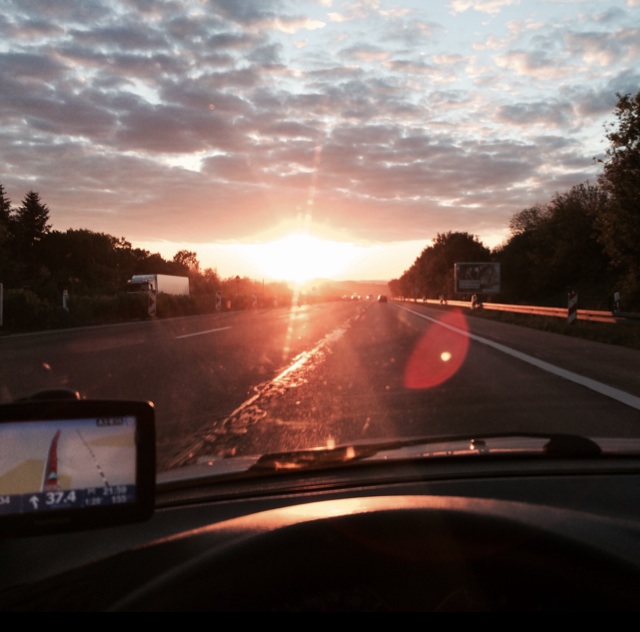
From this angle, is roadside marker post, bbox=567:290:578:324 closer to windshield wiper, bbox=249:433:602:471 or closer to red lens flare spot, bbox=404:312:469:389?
red lens flare spot, bbox=404:312:469:389

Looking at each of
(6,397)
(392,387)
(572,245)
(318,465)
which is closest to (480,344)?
(392,387)

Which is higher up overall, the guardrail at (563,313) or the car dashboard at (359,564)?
the car dashboard at (359,564)

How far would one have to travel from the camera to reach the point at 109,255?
102250mm

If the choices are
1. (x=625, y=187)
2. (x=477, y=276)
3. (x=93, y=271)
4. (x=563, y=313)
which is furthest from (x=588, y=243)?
(x=93, y=271)

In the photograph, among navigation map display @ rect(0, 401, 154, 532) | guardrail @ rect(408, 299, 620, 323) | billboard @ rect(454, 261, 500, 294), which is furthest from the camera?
billboard @ rect(454, 261, 500, 294)

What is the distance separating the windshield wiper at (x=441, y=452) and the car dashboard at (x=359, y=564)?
1.03 metres

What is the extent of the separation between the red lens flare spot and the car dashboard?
752cm

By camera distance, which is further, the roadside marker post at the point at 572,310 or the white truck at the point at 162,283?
the white truck at the point at 162,283

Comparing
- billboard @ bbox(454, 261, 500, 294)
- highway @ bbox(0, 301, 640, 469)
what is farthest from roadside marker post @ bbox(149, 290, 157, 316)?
billboard @ bbox(454, 261, 500, 294)

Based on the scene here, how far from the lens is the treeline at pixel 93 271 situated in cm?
3484

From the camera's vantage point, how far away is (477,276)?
69812mm

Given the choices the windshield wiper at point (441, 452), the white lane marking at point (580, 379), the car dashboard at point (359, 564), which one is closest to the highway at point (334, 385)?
the white lane marking at point (580, 379)

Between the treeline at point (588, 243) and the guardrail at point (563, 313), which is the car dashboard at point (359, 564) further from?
the treeline at point (588, 243)

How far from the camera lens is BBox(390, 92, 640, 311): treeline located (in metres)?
34.0
